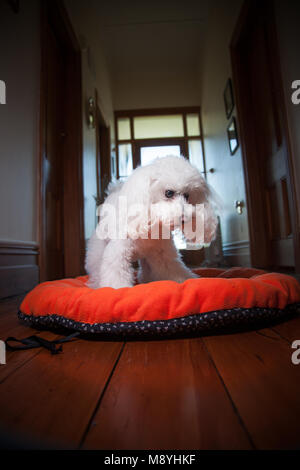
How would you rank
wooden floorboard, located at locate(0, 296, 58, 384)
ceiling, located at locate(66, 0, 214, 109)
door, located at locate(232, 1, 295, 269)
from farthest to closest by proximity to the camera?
1. ceiling, located at locate(66, 0, 214, 109)
2. door, located at locate(232, 1, 295, 269)
3. wooden floorboard, located at locate(0, 296, 58, 384)

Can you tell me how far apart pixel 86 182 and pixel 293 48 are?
2.04 m

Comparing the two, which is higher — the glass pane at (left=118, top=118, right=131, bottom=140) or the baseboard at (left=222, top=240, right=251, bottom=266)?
the glass pane at (left=118, top=118, right=131, bottom=140)

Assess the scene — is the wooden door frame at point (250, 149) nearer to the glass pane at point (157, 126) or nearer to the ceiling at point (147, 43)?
the ceiling at point (147, 43)

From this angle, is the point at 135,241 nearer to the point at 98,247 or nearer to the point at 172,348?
the point at 98,247

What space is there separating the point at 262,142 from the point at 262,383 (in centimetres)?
247

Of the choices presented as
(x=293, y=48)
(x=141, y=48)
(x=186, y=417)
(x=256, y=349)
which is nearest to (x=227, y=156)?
(x=293, y=48)

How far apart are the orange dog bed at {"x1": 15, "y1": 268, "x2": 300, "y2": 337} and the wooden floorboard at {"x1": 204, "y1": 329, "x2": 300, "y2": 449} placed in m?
0.06

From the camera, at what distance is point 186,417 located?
35 cm

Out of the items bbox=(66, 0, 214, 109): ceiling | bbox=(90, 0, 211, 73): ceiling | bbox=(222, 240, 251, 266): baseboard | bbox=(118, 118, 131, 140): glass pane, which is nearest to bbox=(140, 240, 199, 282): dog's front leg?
bbox=(222, 240, 251, 266): baseboard

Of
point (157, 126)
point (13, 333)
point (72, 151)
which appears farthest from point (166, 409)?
point (157, 126)

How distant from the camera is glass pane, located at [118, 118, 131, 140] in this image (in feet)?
16.3

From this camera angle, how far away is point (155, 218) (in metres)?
0.98

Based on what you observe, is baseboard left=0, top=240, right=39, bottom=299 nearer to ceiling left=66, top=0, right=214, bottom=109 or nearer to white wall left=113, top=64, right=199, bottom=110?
ceiling left=66, top=0, right=214, bottom=109
